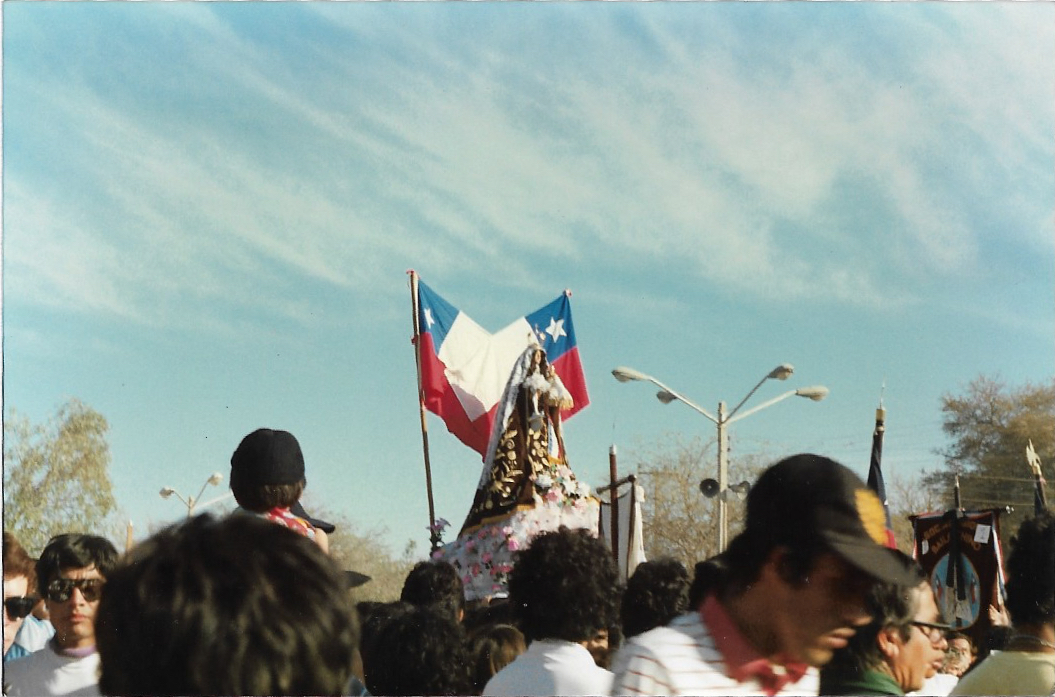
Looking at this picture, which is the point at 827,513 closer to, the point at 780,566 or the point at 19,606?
the point at 780,566

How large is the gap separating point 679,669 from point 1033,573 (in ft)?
7.92

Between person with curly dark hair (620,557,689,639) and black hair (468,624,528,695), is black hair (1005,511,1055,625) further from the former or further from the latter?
black hair (468,624,528,695)

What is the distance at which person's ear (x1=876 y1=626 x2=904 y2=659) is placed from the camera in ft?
11.3

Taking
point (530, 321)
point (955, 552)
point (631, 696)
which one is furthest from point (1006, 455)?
point (631, 696)

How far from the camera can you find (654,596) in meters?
5.06

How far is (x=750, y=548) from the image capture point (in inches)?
101

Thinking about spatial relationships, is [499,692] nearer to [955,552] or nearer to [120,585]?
[120,585]

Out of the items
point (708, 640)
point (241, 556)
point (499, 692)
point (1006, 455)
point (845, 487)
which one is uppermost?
point (1006, 455)

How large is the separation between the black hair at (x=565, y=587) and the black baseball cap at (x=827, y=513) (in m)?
1.70

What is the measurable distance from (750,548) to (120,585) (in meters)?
1.32

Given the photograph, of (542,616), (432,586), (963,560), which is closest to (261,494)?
(542,616)

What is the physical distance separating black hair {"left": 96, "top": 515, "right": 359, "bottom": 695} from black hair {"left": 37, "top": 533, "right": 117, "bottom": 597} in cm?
245

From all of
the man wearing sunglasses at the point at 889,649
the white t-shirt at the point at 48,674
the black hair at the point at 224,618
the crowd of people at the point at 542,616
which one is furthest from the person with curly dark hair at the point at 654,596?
the black hair at the point at 224,618

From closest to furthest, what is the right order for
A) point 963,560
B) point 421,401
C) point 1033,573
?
1. point 1033,573
2. point 963,560
3. point 421,401
